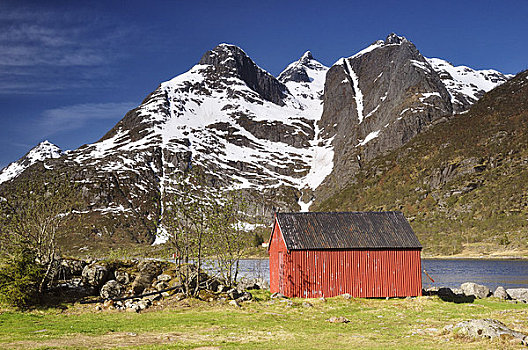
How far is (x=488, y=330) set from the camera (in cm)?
1922

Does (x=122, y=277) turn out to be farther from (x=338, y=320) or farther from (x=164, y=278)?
(x=338, y=320)

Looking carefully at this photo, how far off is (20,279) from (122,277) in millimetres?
8171

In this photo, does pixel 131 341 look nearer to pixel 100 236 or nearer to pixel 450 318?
pixel 450 318

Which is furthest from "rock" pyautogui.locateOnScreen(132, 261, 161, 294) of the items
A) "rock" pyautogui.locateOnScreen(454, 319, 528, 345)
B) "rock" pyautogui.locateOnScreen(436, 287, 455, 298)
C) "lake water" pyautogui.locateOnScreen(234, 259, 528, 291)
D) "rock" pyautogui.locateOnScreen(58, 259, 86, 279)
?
"rock" pyautogui.locateOnScreen(436, 287, 455, 298)

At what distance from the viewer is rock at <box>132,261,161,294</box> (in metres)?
34.7

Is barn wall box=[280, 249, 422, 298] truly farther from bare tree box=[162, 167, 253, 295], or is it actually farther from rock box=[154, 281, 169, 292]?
rock box=[154, 281, 169, 292]

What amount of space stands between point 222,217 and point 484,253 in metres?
91.5

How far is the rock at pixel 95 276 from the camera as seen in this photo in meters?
34.2

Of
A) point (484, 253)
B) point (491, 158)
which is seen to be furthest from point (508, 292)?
point (491, 158)

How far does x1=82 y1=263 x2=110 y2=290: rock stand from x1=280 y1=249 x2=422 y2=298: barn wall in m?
14.0

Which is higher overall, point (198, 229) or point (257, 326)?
point (198, 229)

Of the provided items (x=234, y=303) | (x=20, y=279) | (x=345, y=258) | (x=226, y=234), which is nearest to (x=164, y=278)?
(x=226, y=234)

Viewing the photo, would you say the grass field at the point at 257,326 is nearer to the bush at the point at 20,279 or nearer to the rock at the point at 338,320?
the rock at the point at 338,320

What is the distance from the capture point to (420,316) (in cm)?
2877
